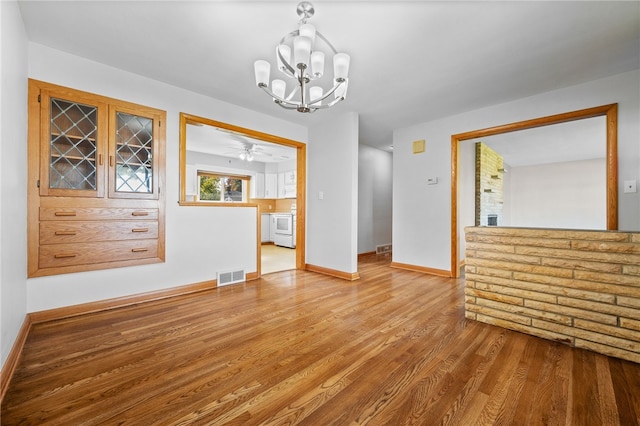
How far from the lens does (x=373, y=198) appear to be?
237 inches

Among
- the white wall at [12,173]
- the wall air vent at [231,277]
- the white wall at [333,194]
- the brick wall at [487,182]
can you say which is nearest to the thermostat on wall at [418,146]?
the white wall at [333,194]

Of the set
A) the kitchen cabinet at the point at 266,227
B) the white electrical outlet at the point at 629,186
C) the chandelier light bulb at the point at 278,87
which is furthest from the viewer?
the kitchen cabinet at the point at 266,227

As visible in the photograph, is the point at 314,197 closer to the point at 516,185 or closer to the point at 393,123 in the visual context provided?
the point at 393,123

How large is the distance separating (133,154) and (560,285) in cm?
404

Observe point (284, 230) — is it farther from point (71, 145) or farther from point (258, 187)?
point (71, 145)

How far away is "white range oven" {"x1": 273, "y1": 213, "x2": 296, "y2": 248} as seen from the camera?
22.8 feet

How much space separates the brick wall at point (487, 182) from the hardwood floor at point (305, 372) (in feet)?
11.7

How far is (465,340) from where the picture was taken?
1.96m

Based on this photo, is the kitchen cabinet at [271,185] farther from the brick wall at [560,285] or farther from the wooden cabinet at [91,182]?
the brick wall at [560,285]

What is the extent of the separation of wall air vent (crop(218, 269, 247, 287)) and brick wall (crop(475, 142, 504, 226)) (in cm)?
467

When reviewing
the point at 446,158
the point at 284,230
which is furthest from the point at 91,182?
the point at 284,230

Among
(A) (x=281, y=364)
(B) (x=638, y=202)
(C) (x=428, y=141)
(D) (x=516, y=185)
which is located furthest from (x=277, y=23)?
(D) (x=516, y=185)

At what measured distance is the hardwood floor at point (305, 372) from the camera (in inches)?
48.3

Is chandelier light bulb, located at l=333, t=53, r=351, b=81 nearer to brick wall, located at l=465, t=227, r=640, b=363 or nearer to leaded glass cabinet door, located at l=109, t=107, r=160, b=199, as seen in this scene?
brick wall, located at l=465, t=227, r=640, b=363
